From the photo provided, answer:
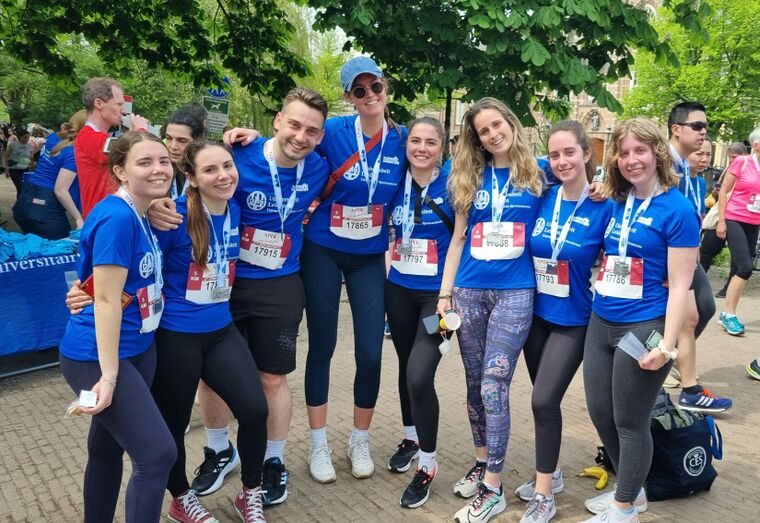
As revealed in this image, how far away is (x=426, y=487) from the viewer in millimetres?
3320

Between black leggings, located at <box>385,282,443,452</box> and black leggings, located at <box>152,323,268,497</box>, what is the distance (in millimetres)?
770

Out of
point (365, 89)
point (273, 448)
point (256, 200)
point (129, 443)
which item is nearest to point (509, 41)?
point (365, 89)

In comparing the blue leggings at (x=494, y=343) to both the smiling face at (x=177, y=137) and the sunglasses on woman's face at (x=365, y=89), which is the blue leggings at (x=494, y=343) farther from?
the smiling face at (x=177, y=137)

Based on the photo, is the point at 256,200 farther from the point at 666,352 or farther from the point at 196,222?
the point at 666,352

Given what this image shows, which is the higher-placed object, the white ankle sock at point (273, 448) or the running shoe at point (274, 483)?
the white ankle sock at point (273, 448)

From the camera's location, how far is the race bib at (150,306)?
96.4 inches

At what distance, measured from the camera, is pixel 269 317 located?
3.12 metres

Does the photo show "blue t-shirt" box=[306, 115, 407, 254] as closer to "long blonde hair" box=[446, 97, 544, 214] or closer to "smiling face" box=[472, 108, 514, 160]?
"long blonde hair" box=[446, 97, 544, 214]

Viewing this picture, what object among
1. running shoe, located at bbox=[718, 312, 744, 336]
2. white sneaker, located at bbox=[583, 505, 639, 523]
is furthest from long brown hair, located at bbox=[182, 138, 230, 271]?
running shoe, located at bbox=[718, 312, 744, 336]

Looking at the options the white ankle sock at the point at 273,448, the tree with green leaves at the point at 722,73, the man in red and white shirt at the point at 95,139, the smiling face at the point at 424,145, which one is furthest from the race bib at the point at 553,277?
the tree with green leaves at the point at 722,73

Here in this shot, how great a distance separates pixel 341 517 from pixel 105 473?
1192mm

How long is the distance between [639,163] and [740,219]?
4835 millimetres

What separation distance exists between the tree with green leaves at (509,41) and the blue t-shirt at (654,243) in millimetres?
3390

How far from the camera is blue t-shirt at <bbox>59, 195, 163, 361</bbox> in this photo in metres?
2.29
